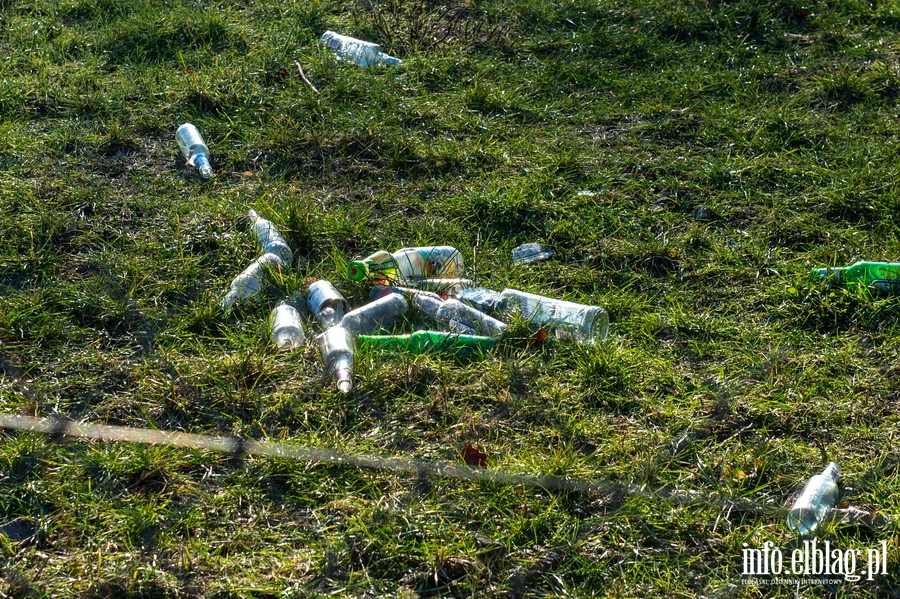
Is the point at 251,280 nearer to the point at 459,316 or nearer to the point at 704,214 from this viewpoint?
the point at 459,316

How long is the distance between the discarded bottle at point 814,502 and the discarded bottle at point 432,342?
44.7 inches

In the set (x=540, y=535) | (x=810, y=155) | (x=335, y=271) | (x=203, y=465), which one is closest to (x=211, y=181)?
(x=335, y=271)

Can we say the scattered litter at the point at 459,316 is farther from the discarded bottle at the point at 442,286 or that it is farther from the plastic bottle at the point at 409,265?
the plastic bottle at the point at 409,265

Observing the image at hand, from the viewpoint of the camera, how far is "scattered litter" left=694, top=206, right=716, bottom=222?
4.24 metres

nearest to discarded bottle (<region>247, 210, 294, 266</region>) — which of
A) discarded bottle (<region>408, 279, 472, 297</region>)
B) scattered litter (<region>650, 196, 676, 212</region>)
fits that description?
discarded bottle (<region>408, 279, 472, 297</region>)

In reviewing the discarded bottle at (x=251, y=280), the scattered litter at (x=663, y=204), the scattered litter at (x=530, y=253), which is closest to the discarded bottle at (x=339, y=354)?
the discarded bottle at (x=251, y=280)

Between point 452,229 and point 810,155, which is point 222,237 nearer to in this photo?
point 452,229

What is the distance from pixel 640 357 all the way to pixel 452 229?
41.3 inches

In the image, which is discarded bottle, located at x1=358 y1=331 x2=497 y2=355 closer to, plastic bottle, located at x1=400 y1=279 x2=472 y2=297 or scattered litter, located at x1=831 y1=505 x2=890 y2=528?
plastic bottle, located at x1=400 y1=279 x2=472 y2=297

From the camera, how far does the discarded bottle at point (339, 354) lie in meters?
3.15

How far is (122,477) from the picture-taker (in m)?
2.82

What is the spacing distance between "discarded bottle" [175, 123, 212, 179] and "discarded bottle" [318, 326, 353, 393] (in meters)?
1.40

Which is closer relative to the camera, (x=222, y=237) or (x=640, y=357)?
(x=640, y=357)

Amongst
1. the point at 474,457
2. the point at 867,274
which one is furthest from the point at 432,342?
the point at 867,274
